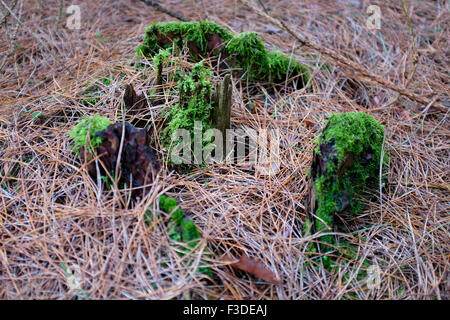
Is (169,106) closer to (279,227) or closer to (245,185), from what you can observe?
(245,185)

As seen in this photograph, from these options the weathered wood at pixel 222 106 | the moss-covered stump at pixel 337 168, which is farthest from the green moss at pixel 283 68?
the moss-covered stump at pixel 337 168

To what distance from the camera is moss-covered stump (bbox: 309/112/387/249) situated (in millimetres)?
1775

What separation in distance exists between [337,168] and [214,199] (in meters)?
0.72

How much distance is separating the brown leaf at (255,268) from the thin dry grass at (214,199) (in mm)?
41

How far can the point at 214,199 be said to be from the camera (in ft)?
6.31

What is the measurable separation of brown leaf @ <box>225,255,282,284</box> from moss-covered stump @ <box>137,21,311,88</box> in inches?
62.7
